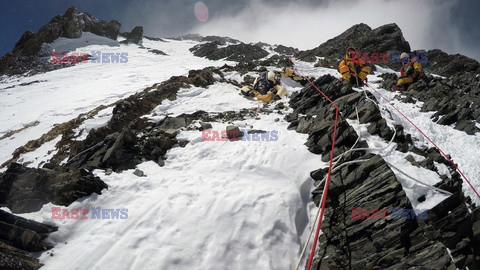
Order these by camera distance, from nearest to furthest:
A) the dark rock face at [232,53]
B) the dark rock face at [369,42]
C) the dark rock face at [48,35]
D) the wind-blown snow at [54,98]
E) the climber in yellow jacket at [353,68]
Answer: the climber in yellow jacket at [353,68], the wind-blown snow at [54,98], the dark rock face at [369,42], the dark rock face at [48,35], the dark rock face at [232,53]

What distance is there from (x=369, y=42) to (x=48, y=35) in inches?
2517

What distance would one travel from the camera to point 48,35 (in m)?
51.7

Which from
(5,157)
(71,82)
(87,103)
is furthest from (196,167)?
(71,82)

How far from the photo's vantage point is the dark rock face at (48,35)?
43.2 metres

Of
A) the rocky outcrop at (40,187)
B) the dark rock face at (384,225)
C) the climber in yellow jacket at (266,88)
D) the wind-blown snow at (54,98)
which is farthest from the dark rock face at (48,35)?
the dark rock face at (384,225)

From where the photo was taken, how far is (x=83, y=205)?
5.89 metres

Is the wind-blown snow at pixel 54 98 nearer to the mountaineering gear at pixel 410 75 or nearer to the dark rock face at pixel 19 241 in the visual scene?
the dark rock face at pixel 19 241

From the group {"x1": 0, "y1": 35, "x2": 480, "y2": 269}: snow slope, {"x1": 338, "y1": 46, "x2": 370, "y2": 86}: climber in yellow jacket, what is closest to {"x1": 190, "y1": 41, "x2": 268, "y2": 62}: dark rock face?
{"x1": 338, "y1": 46, "x2": 370, "y2": 86}: climber in yellow jacket

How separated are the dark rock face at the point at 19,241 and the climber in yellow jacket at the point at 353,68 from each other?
15.4 m

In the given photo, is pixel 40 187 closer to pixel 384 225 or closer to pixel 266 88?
pixel 384 225

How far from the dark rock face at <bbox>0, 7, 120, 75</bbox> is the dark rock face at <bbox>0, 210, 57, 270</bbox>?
4827 centimetres

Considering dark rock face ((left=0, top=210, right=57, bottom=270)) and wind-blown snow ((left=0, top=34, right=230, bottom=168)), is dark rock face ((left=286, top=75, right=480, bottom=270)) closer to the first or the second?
dark rock face ((left=0, top=210, right=57, bottom=270))

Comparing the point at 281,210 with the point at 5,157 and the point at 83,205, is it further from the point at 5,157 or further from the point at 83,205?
the point at 5,157

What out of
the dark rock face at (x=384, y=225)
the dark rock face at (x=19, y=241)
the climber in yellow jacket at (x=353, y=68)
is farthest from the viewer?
the climber in yellow jacket at (x=353, y=68)
